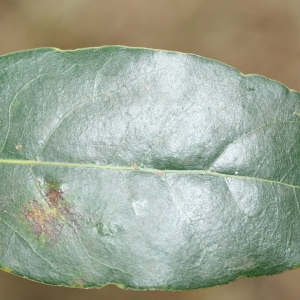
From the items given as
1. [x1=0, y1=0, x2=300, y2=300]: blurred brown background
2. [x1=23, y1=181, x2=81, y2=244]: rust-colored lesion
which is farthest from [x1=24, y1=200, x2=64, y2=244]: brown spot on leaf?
[x1=0, y1=0, x2=300, y2=300]: blurred brown background

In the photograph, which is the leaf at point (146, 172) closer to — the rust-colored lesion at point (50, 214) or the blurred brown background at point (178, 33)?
the rust-colored lesion at point (50, 214)

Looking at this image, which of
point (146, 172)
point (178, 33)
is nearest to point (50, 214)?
point (146, 172)

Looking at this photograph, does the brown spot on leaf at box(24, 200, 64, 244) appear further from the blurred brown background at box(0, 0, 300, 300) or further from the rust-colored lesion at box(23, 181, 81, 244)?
the blurred brown background at box(0, 0, 300, 300)

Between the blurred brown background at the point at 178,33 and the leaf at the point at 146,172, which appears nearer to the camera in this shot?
the leaf at the point at 146,172

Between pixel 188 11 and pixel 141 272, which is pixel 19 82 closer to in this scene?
pixel 141 272

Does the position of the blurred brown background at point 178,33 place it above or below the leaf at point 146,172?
above

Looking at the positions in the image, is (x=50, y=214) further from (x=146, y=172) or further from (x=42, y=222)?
(x=146, y=172)

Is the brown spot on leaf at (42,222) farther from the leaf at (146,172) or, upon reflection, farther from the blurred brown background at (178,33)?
the blurred brown background at (178,33)

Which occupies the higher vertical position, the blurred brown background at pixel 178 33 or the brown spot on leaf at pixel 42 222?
the blurred brown background at pixel 178 33

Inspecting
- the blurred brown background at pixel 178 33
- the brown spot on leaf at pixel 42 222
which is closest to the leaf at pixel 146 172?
the brown spot on leaf at pixel 42 222
